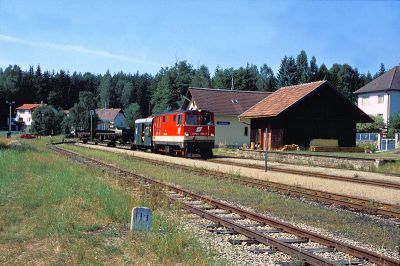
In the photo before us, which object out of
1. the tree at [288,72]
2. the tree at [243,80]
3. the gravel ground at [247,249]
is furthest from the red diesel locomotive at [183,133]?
the tree at [288,72]

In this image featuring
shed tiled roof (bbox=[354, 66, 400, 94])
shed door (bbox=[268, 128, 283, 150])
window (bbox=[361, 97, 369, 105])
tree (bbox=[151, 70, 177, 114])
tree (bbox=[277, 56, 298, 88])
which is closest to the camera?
shed door (bbox=[268, 128, 283, 150])

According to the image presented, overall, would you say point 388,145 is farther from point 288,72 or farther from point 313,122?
point 288,72

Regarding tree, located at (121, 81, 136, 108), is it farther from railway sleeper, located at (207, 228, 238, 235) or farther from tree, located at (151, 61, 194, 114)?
railway sleeper, located at (207, 228, 238, 235)

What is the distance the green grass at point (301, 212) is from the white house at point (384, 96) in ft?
165

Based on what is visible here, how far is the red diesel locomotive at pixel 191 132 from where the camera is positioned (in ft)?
101

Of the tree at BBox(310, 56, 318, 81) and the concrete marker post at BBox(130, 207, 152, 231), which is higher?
the tree at BBox(310, 56, 318, 81)

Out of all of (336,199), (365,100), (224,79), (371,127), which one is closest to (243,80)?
(224,79)

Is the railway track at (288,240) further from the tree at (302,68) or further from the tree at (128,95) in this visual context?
the tree at (128,95)

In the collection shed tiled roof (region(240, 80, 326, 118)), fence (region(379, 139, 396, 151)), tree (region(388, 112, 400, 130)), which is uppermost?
shed tiled roof (region(240, 80, 326, 118))

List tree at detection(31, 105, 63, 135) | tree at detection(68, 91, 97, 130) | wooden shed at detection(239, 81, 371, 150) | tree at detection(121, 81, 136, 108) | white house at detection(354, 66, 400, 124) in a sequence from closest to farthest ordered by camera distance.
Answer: wooden shed at detection(239, 81, 371, 150) < white house at detection(354, 66, 400, 124) < tree at detection(68, 91, 97, 130) < tree at detection(31, 105, 63, 135) < tree at detection(121, 81, 136, 108)

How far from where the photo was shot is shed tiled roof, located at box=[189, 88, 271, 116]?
1962 inches

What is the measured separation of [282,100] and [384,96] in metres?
28.1

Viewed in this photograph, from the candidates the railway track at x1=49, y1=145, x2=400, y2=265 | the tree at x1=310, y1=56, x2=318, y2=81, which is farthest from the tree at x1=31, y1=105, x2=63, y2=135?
the railway track at x1=49, y1=145, x2=400, y2=265

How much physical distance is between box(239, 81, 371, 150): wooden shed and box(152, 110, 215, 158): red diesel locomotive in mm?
7970
